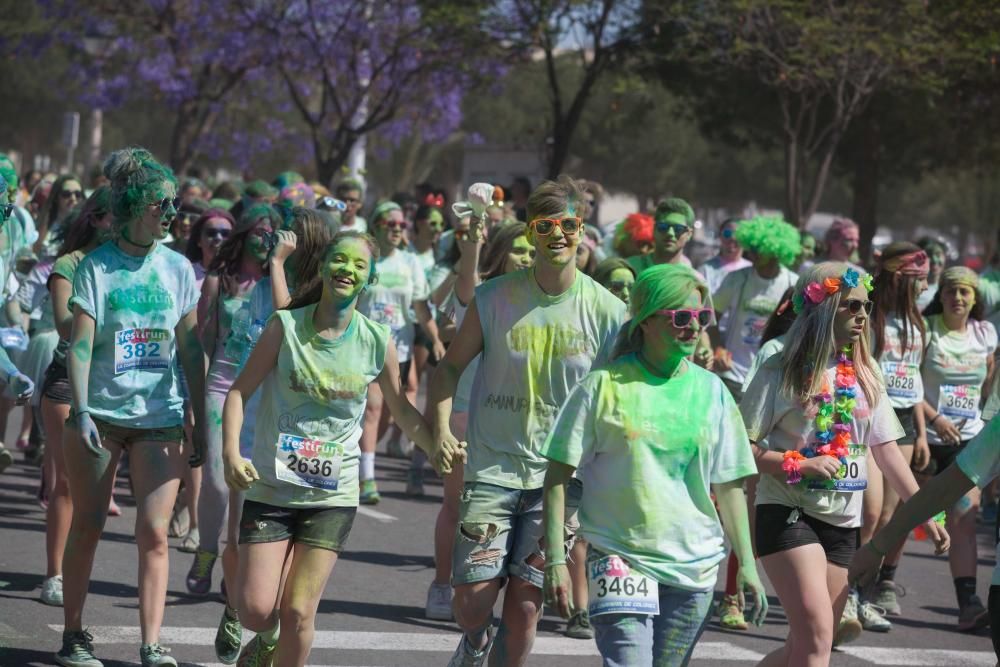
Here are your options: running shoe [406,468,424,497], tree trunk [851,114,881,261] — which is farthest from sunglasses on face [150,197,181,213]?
tree trunk [851,114,881,261]

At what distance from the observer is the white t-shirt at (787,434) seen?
20.0ft

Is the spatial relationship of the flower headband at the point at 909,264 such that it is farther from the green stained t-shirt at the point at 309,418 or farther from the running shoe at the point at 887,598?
the green stained t-shirt at the point at 309,418

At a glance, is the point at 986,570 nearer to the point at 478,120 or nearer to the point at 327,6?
the point at 327,6

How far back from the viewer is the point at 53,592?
303 inches

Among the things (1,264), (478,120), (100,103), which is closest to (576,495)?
(1,264)

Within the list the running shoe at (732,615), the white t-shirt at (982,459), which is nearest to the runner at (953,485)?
the white t-shirt at (982,459)

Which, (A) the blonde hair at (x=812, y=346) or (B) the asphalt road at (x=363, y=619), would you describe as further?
(B) the asphalt road at (x=363, y=619)

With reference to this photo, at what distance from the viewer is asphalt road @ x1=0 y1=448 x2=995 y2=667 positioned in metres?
7.21

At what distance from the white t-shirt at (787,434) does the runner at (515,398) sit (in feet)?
2.19

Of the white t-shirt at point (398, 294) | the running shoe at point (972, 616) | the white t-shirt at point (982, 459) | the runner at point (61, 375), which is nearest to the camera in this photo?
the white t-shirt at point (982, 459)

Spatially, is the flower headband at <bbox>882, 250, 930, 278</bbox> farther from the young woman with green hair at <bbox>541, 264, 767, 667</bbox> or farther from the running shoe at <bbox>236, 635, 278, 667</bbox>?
the running shoe at <bbox>236, 635, 278, 667</bbox>

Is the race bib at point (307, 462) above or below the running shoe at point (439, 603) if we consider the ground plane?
above

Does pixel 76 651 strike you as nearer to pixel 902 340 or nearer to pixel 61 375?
pixel 61 375

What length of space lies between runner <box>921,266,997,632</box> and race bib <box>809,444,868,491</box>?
11.3 ft
